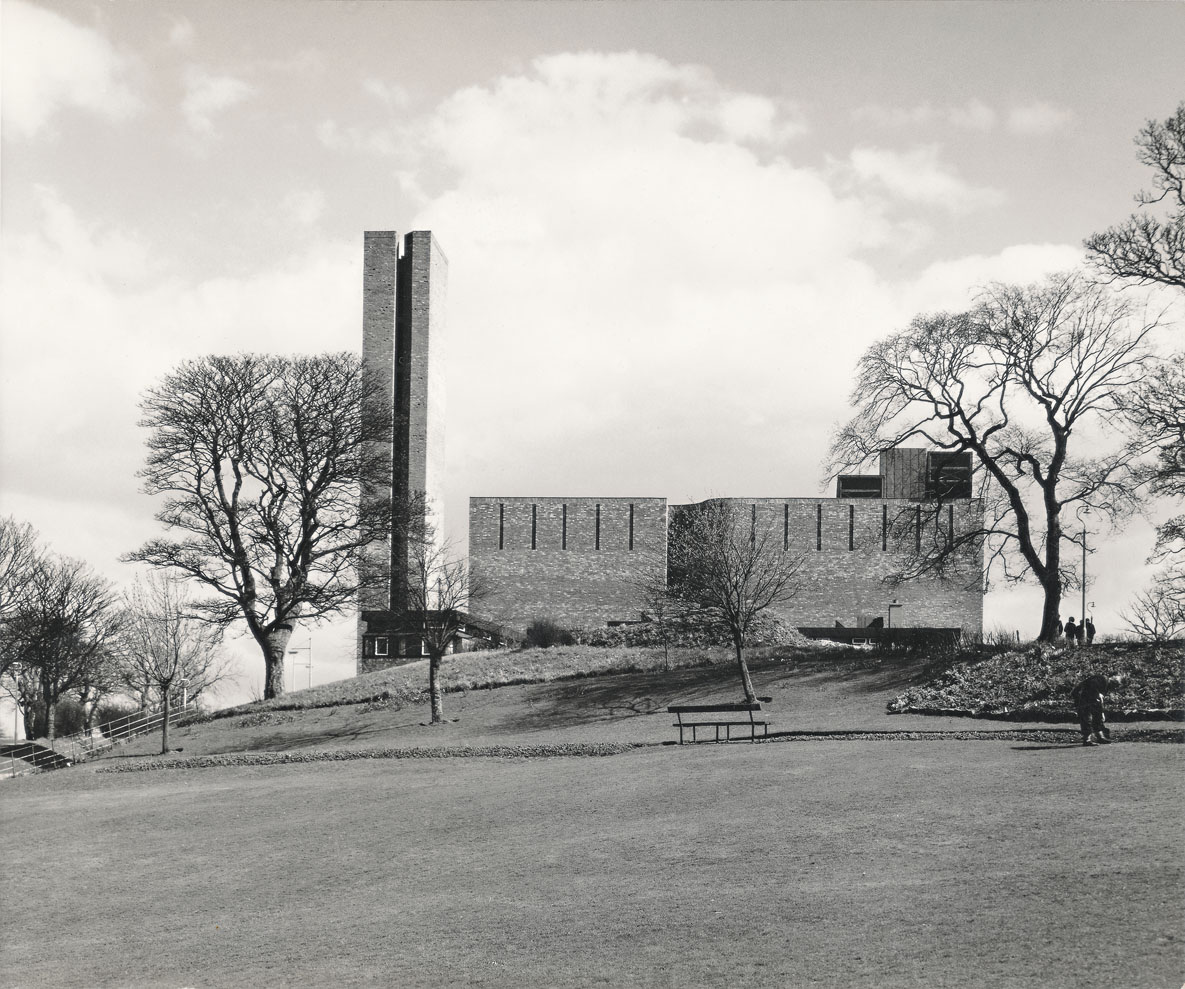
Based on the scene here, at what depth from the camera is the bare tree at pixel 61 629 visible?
125 ft

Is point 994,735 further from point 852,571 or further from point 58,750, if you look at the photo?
point 852,571

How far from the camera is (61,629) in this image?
39500mm

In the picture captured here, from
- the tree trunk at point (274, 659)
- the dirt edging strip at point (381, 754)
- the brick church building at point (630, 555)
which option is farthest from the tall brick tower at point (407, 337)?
the dirt edging strip at point (381, 754)

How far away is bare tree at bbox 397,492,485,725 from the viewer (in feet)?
108

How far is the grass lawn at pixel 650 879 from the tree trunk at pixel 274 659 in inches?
796

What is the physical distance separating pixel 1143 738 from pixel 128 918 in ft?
49.5

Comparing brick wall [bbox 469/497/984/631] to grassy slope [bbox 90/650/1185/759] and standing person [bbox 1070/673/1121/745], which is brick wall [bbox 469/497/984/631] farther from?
standing person [bbox 1070/673/1121/745]

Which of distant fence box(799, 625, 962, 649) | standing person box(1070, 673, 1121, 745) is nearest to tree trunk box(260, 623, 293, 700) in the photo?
distant fence box(799, 625, 962, 649)

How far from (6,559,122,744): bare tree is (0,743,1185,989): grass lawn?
66.2ft

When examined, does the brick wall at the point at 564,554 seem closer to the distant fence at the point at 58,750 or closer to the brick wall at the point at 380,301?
the brick wall at the point at 380,301

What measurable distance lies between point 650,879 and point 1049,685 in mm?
16468

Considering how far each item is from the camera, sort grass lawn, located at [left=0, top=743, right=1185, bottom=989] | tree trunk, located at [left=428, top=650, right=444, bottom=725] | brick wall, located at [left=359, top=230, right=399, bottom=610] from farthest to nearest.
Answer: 1. brick wall, located at [left=359, top=230, right=399, bottom=610]
2. tree trunk, located at [left=428, top=650, right=444, bottom=725]
3. grass lawn, located at [left=0, top=743, right=1185, bottom=989]

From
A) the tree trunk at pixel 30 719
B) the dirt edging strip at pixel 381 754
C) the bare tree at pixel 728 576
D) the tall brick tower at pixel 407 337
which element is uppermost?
the tall brick tower at pixel 407 337

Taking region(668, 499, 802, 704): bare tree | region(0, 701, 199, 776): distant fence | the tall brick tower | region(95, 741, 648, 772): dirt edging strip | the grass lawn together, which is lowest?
region(0, 701, 199, 776): distant fence
